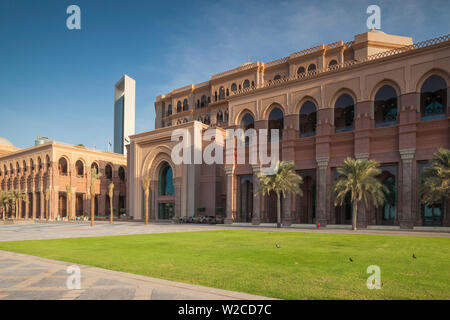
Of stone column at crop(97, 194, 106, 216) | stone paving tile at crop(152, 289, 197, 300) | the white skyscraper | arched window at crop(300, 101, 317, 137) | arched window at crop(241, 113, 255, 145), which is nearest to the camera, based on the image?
stone paving tile at crop(152, 289, 197, 300)

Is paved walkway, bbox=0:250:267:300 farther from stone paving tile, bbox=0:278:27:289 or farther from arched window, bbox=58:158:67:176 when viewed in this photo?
arched window, bbox=58:158:67:176

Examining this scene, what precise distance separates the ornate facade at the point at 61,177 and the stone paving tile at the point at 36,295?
72.3 m

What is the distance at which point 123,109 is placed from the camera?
15725cm

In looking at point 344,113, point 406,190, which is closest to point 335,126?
point 344,113

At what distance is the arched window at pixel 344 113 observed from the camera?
130ft

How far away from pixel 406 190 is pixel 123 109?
141358 millimetres

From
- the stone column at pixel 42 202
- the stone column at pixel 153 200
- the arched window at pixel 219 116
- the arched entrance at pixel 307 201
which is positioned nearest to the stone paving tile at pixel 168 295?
the arched entrance at pixel 307 201

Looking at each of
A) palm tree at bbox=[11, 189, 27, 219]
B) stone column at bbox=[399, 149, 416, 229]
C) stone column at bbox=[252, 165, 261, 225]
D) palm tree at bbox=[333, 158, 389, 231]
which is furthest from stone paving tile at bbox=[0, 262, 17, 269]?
palm tree at bbox=[11, 189, 27, 219]

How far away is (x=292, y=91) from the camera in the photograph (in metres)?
43.5

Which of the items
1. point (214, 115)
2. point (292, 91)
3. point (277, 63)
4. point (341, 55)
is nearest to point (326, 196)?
point (292, 91)

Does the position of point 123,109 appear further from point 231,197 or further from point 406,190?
point 406,190

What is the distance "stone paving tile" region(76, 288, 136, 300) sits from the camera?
689 cm
